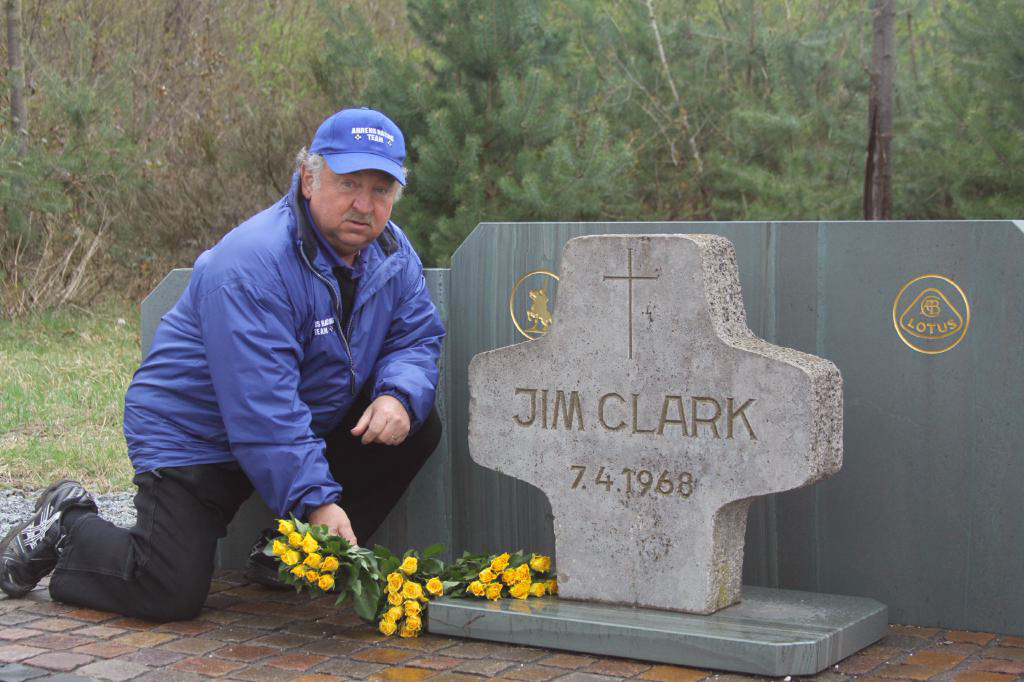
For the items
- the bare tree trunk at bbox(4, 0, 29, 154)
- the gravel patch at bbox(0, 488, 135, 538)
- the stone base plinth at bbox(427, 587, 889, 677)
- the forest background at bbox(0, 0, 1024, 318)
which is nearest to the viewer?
the stone base plinth at bbox(427, 587, 889, 677)

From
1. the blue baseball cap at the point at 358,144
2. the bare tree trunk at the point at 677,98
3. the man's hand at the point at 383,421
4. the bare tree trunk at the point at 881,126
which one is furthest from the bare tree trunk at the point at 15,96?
the man's hand at the point at 383,421

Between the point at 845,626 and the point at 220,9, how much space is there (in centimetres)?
1348

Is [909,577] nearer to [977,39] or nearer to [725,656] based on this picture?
[725,656]

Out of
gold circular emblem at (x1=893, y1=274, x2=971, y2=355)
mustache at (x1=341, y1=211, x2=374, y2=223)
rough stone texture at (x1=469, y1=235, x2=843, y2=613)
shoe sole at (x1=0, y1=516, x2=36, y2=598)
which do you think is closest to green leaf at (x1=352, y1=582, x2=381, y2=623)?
rough stone texture at (x1=469, y1=235, x2=843, y2=613)

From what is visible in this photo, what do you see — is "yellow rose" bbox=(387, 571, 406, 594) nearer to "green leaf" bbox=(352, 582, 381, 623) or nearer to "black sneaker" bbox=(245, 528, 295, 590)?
"green leaf" bbox=(352, 582, 381, 623)

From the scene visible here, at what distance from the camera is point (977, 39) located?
28.1 ft

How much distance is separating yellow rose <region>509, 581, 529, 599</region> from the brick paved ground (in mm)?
196

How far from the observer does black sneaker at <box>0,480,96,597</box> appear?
4.32 meters

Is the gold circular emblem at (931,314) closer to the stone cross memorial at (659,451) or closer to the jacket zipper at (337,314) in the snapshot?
the stone cross memorial at (659,451)

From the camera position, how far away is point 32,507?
5781mm

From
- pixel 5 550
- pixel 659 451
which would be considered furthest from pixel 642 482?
pixel 5 550

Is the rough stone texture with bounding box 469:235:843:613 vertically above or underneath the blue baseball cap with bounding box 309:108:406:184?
underneath

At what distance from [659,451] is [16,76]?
28.2 ft

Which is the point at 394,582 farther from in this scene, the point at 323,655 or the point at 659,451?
the point at 659,451
